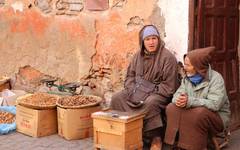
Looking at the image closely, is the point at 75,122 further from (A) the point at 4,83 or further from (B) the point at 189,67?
(A) the point at 4,83

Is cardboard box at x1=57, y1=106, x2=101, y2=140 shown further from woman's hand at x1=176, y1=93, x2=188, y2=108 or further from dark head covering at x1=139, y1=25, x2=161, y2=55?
woman's hand at x1=176, y1=93, x2=188, y2=108

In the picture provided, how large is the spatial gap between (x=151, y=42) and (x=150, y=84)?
0.48 metres

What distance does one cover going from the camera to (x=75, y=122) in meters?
5.43

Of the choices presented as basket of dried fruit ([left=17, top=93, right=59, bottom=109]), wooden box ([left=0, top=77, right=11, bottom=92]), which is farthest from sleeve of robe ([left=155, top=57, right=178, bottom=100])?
wooden box ([left=0, top=77, right=11, bottom=92])

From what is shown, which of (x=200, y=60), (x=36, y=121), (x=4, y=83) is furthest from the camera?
(x=4, y=83)

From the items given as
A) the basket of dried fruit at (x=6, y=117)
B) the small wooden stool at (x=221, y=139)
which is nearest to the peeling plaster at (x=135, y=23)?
the small wooden stool at (x=221, y=139)

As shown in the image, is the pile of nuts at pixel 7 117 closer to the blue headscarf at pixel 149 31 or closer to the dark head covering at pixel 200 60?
the blue headscarf at pixel 149 31

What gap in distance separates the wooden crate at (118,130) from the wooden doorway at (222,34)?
1174mm

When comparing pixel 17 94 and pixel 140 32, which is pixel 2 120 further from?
pixel 140 32

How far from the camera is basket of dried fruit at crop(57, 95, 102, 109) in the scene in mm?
5452

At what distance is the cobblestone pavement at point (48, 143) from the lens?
5.22 meters

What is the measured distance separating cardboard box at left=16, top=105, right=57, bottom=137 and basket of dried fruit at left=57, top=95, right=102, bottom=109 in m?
0.21

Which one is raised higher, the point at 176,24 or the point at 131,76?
the point at 176,24

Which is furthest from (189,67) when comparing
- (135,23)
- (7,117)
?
(7,117)
